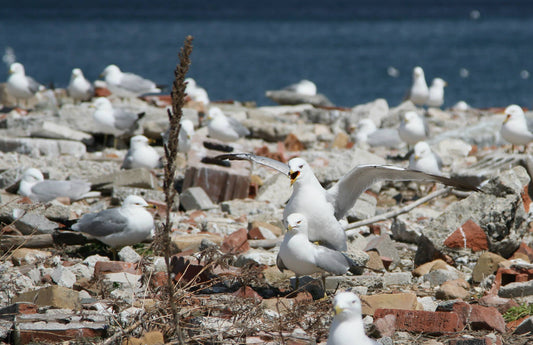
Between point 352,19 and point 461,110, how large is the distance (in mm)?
64350

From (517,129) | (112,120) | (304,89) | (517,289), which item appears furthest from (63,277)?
(304,89)

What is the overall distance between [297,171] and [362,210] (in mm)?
1993

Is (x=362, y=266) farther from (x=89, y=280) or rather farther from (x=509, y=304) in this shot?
(x=89, y=280)

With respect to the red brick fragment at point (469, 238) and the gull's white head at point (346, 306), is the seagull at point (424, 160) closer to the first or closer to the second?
the red brick fragment at point (469, 238)

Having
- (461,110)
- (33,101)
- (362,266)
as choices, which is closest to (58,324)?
(362,266)

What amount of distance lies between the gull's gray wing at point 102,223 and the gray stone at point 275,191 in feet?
8.06

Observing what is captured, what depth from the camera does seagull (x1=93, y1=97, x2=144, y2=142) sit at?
10.9m

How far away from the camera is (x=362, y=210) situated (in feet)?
24.6

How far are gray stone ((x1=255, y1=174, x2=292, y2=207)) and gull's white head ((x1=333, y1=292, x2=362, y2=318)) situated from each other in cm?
472

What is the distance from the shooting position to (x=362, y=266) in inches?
219

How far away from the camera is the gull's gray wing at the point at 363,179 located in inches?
219

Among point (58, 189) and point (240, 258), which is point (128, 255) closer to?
point (240, 258)

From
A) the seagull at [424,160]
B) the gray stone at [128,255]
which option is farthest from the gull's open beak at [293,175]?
the seagull at [424,160]

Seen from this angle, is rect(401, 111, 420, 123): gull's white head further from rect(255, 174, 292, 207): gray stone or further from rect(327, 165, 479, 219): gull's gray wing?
rect(327, 165, 479, 219): gull's gray wing
